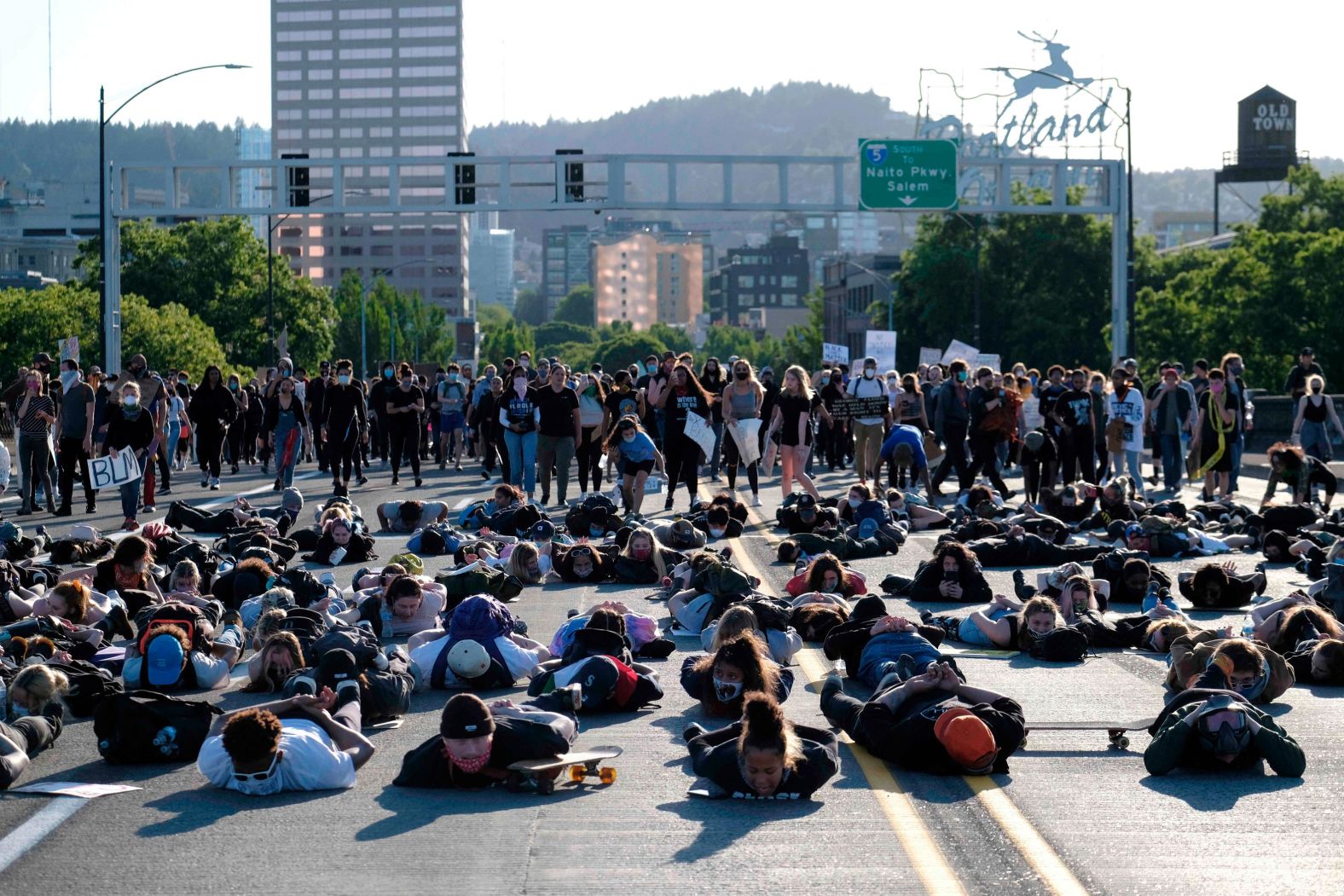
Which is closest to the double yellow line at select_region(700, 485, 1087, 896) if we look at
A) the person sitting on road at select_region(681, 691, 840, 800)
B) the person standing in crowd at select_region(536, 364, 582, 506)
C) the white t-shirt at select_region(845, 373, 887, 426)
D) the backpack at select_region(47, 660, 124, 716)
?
the person sitting on road at select_region(681, 691, 840, 800)

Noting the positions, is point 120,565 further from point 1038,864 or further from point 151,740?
point 1038,864

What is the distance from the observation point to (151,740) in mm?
8961

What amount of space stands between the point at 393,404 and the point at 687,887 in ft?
73.7

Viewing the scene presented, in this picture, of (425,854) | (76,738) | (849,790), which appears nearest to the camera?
(425,854)

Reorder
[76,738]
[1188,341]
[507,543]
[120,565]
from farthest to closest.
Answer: [1188,341]
[507,543]
[120,565]
[76,738]

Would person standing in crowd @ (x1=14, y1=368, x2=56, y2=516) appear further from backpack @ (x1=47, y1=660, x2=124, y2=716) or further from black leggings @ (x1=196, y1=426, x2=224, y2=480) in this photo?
backpack @ (x1=47, y1=660, x2=124, y2=716)

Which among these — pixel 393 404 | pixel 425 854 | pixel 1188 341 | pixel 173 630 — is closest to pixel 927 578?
pixel 173 630

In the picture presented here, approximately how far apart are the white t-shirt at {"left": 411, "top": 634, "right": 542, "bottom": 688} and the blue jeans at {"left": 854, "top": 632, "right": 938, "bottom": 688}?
1945mm

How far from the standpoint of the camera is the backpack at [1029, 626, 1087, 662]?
1198cm

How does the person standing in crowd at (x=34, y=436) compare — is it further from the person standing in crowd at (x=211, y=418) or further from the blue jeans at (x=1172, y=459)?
the blue jeans at (x=1172, y=459)

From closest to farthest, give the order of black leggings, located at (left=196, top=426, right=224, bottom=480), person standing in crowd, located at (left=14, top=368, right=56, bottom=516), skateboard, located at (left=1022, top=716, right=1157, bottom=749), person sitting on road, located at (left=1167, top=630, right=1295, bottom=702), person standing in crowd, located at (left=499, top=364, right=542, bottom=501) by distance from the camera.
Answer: skateboard, located at (left=1022, top=716, right=1157, bottom=749), person sitting on road, located at (left=1167, top=630, right=1295, bottom=702), person standing in crowd, located at (left=14, top=368, right=56, bottom=516), person standing in crowd, located at (left=499, top=364, right=542, bottom=501), black leggings, located at (left=196, top=426, right=224, bottom=480)

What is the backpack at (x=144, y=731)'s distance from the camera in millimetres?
8938

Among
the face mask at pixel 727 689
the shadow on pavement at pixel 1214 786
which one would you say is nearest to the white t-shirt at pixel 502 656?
the face mask at pixel 727 689

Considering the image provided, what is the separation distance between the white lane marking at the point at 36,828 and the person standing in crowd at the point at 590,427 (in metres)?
18.8
